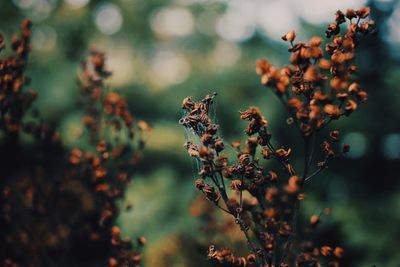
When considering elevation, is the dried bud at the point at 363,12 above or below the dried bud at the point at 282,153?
above

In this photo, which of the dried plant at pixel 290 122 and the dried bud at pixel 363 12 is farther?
the dried bud at pixel 363 12

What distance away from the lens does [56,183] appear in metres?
1.89

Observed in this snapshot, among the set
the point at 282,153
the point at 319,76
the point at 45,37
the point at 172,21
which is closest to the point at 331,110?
the point at 319,76

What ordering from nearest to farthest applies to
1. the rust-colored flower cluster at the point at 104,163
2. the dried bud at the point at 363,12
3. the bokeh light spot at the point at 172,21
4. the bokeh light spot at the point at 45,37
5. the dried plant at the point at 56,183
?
the dried bud at the point at 363,12 → the rust-colored flower cluster at the point at 104,163 → the dried plant at the point at 56,183 → the bokeh light spot at the point at 45,37 → the bokeh light spot at the point at 172,21

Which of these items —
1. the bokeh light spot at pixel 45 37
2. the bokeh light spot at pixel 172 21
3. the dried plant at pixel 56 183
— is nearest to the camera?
the dried plant at pixel 56 183

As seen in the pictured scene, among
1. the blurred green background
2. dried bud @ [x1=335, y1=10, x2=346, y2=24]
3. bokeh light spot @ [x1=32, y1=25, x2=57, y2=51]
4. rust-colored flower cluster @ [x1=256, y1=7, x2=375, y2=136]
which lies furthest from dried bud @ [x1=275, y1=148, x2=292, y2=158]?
bokeh light spot @ [x1=32, y1=25, x2=57, y2=51]

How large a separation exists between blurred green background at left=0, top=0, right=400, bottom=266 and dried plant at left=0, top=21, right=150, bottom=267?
1.49 metres

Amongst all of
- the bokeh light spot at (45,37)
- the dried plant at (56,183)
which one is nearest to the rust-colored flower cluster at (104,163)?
the dried plant at (56,183)

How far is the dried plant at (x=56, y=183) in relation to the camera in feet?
5.34

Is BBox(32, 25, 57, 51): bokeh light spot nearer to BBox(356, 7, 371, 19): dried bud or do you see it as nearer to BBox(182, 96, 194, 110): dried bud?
BBox(182, 96, 194, 110): dried bud

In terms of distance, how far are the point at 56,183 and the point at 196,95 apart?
4.13 meters

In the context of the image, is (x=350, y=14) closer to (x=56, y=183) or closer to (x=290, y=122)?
(x=290, y=122)

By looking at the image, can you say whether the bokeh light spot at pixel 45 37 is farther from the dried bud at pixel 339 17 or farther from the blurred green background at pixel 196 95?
the dried bud at pixel 339 17

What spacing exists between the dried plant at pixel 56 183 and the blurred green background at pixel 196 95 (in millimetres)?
1489
